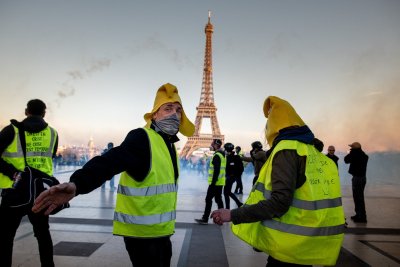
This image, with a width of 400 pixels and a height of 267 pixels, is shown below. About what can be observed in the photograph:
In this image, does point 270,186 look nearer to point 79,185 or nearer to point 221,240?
point 79,185

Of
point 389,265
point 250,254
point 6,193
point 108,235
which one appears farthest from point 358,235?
point 6,193

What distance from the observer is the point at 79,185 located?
1.50m

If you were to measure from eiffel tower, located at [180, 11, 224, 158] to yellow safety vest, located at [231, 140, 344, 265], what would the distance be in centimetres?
4186

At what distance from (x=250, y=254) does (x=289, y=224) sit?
268 centimetres

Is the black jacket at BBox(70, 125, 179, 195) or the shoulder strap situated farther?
the shoulder strap

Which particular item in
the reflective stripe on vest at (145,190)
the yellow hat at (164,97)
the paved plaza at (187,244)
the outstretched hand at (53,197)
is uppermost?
the yellow hat at (164,97)

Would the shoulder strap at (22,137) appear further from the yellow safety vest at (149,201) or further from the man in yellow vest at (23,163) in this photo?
the yellow safety vest at (149,201)

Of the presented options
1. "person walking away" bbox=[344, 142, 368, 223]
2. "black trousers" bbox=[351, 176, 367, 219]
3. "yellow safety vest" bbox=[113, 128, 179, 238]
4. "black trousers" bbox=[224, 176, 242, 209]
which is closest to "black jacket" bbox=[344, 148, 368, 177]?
"person walking away" bbox=[344, 142, 368, 223]

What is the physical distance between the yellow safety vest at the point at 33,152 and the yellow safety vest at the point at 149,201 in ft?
4.85

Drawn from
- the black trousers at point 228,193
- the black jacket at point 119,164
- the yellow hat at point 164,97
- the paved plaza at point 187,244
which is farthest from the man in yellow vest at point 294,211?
the black trousers at point 228,193

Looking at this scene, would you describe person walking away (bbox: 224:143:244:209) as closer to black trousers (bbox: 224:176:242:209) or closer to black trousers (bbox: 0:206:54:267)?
black trousers (bbox: 224:176:242:209)

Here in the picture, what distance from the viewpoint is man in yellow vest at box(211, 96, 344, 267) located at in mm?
1833

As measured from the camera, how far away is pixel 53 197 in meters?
1.40

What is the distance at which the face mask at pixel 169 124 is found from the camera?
2209mm
